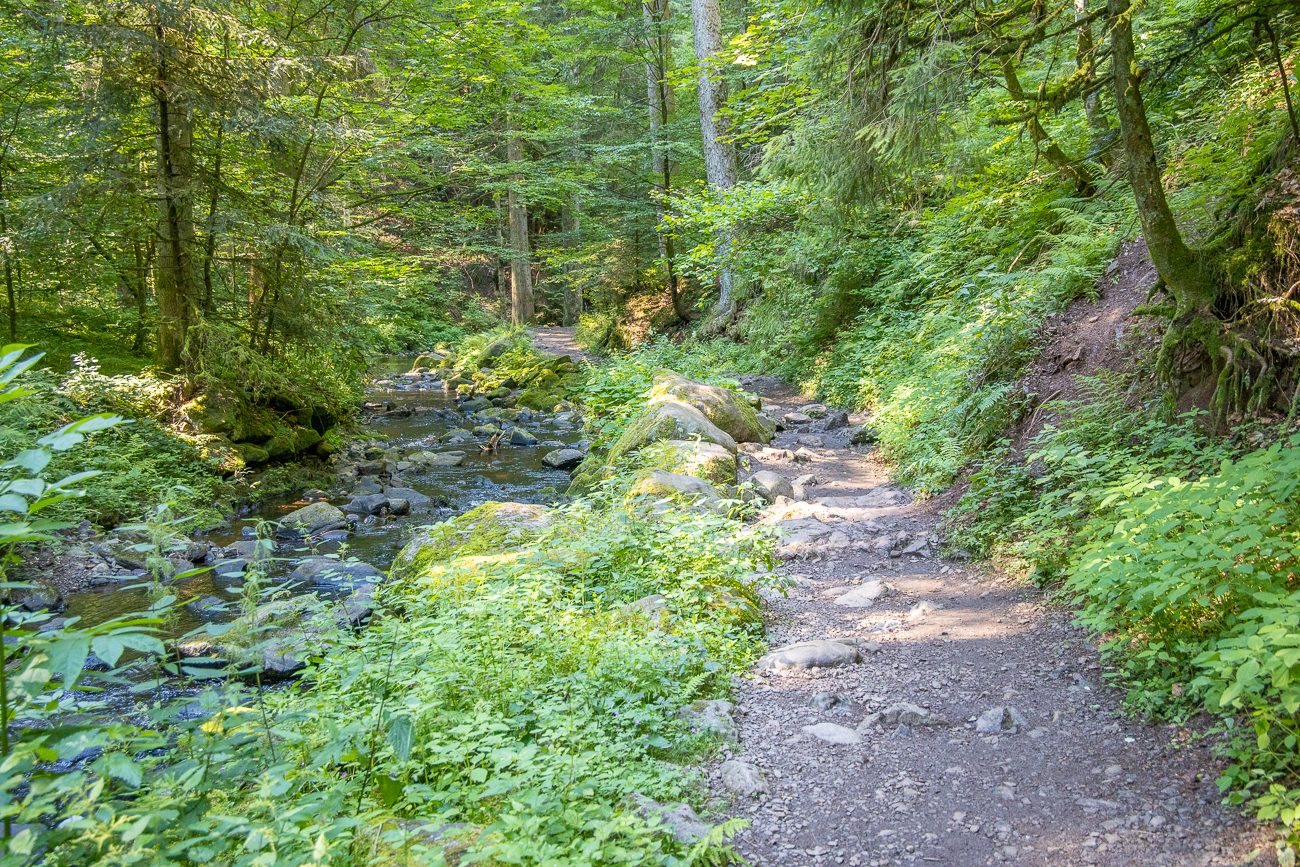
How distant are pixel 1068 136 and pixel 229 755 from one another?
32.9 ft

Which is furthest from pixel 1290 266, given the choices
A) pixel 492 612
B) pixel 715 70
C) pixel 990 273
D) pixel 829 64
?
pixel 715 70

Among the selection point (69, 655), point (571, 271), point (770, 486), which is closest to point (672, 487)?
point (770, 486)

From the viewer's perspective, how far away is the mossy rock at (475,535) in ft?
19.7

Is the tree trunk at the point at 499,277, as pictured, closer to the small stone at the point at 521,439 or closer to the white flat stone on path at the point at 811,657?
the small stone at the point at 521,439

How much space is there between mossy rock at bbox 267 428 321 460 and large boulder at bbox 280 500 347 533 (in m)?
2.05

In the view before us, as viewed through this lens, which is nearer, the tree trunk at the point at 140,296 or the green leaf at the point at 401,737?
the green leaf at the point at 401,737

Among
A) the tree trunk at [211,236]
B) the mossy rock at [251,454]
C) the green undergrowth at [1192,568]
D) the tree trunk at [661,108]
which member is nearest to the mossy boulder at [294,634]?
the green undergrowth at [1192,568]

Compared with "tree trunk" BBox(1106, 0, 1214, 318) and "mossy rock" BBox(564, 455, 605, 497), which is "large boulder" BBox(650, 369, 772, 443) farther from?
"tree trunk" BBox(1106, 0, 1214, 318)

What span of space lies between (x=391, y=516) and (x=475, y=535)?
370 centimetres

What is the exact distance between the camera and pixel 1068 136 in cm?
848

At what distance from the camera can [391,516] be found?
9453mm

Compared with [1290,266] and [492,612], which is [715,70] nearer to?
[1290,266]

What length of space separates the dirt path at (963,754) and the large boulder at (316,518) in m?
6.36

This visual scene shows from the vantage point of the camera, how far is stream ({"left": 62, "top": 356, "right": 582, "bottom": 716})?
251 inches
